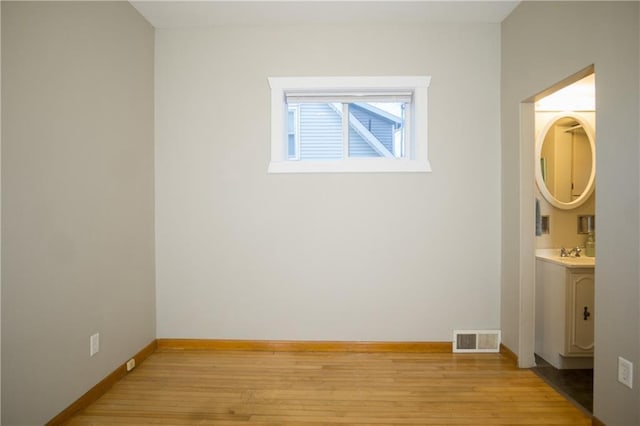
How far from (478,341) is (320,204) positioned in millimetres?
1723

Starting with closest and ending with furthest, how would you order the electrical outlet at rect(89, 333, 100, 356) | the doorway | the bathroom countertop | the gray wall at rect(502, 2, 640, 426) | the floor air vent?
1. the gray wall at rect(502, 2, 640, 426)
2. the electrical outlet at rect(89, 333, 100, 356)
3. the bathroom countertop
4. the doorway
5. the floor air vent

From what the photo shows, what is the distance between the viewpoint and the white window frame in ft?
9.13

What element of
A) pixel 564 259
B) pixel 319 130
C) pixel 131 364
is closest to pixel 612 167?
pixel 564 259

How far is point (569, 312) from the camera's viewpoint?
247 cm

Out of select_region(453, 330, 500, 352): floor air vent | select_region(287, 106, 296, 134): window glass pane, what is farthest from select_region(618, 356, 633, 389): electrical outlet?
select_region(287, 106, 296, 134): window glass pane

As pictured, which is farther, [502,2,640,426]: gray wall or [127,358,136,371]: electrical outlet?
[127,358,136,371]: electrical outlet

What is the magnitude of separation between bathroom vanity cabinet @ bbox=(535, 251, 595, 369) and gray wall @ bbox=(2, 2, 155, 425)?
3216mm

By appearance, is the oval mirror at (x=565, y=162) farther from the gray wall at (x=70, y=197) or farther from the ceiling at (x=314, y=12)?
the gray wall at (x=70, y=197)

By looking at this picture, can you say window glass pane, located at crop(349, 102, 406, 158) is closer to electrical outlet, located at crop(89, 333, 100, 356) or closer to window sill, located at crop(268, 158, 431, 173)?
window sill, located at crop(268, 158, 431, 173)

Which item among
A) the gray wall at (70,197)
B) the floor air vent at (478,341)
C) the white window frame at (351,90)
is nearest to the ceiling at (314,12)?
the gray wall at (70,197)

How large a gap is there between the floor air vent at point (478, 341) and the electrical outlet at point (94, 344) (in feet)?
8.61

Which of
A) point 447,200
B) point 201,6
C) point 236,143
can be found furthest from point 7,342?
point 447,200

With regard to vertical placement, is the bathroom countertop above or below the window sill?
below

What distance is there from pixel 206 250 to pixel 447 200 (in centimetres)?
207
